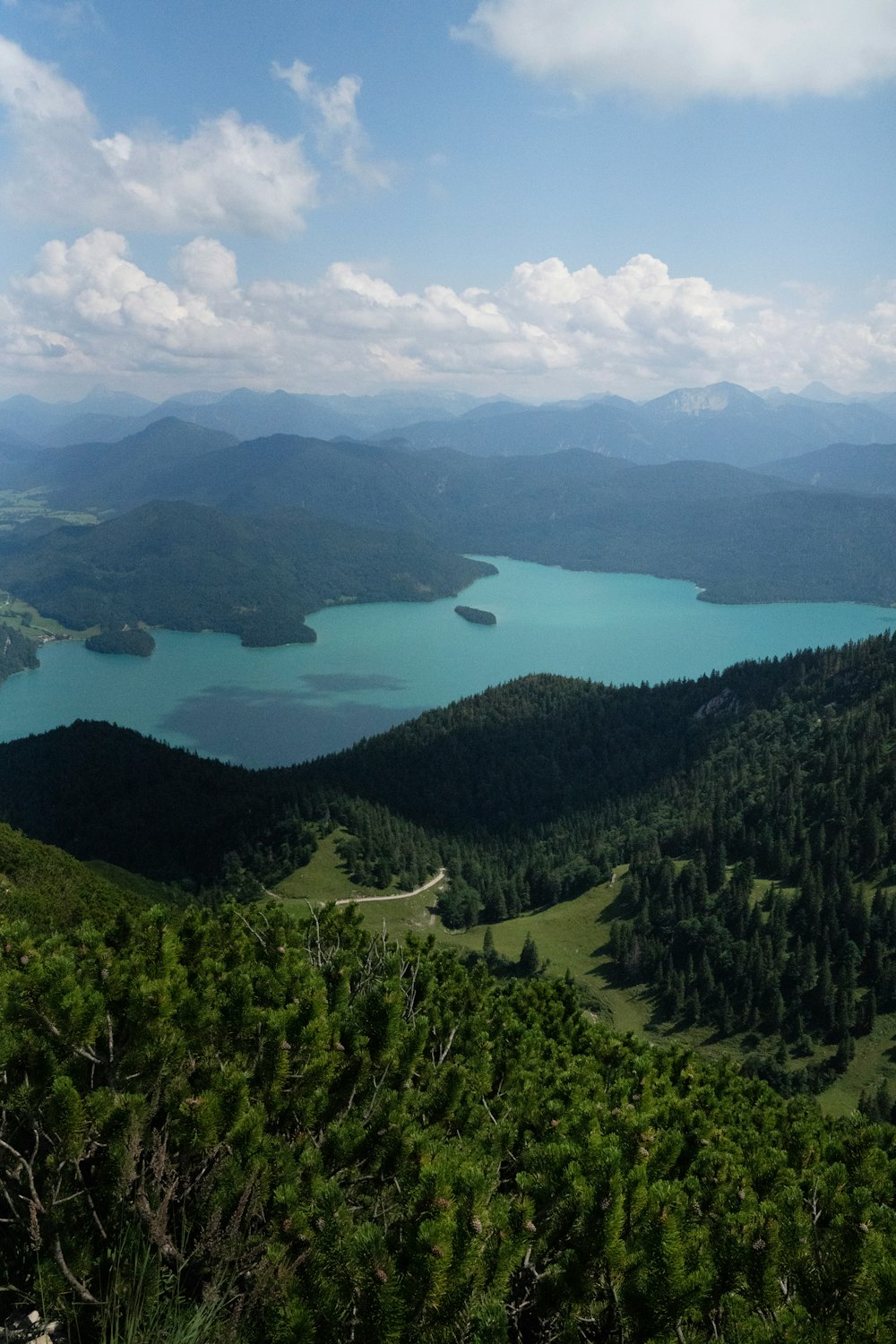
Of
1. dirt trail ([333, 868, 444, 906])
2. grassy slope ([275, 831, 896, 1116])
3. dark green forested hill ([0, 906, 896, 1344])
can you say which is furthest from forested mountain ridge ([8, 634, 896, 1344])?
dirt trail ([333, 868, 444, 906])

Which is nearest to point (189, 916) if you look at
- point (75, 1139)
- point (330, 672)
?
point (75, 1139)

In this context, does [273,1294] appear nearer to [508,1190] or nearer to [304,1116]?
[304,1116]

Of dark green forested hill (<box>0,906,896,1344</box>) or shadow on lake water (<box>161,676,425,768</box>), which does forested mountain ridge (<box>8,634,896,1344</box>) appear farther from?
shadow on lake water (<box>161,676,425,768</box>)

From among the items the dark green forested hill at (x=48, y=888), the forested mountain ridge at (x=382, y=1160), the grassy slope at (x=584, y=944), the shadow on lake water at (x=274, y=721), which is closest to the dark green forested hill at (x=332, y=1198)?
the forested mountain ridge at (x=382, y=1160)

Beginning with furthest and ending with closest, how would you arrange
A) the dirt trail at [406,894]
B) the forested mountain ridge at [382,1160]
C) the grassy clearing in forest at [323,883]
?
the grassy clearing in forest at [323,883] → the dirt trail at [406,894] → the forested mountain ridge at [382,1160]

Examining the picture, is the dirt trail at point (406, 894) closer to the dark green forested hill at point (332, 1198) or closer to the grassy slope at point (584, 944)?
the grassy slope at point (584, 944)

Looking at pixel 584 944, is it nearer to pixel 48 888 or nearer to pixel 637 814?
pixel 637 814
